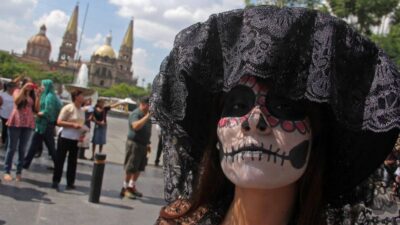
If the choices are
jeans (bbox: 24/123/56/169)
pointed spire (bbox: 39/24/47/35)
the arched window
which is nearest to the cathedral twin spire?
pointed spire (bbox: 39/24/47/35)

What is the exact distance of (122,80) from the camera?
5007 inches

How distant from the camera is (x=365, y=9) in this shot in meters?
14.2

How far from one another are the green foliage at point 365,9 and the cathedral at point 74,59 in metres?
109

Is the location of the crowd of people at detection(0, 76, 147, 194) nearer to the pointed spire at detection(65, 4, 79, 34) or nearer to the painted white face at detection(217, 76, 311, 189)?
the painted white face at detection(217, 76, 311, 189)

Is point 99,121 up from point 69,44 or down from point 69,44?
down

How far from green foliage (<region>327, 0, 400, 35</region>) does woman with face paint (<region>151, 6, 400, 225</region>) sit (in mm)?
13141

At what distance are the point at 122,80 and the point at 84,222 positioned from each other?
122712 millimetres

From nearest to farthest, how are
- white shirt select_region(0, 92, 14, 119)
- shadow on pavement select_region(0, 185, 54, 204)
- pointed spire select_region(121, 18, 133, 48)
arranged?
shadow on pavement select_region(0, 185, 54, 204) → white shirt select_region(0, 92, 14, 119) → pointed spire select_region(121, 18, 133, 48)

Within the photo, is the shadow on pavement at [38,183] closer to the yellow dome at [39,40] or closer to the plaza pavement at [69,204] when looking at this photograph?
the plaza pavement at [69,204]

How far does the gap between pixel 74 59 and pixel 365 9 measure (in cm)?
11933

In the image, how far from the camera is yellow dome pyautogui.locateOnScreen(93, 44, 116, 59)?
407ft

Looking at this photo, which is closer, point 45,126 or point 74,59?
point 45,126

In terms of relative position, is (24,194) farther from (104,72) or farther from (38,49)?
(38,49)

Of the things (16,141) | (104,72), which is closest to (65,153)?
(16,141)
